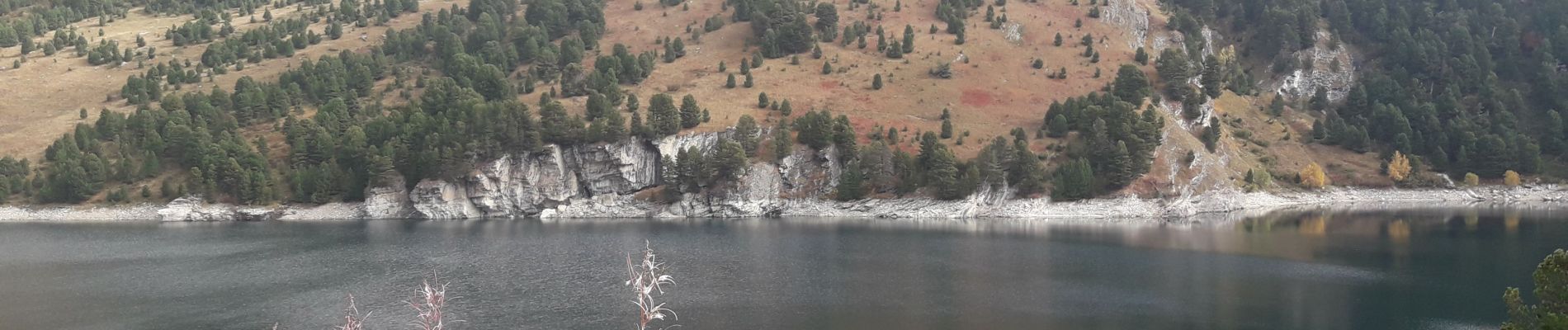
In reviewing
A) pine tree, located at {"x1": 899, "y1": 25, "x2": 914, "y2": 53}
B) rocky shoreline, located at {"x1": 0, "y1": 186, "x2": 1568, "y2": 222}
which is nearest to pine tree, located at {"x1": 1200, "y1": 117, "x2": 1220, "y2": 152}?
rocky shoreline, located at {"x1": 0, "y1": 186, "x2": 1568, "y2": 222}

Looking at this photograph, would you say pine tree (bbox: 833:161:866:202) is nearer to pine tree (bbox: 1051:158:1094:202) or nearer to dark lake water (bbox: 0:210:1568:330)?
dark lake water (bbox: 0:210:1568:330)

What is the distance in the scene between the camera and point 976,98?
12925 cm

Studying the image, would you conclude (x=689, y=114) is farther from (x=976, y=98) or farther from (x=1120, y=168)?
(x=1120, y=168)

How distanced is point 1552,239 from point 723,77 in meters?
87.0

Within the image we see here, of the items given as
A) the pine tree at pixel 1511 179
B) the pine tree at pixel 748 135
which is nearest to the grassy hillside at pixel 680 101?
the pine tree at pixel 748 135

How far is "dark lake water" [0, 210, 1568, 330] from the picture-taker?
52312 millimetres

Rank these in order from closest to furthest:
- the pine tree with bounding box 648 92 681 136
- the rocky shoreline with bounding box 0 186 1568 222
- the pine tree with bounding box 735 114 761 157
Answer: the rocky shoreline with bounding box 0 186 1568 222 < the pine tree with bounding box 735 114 761 157 < the pine tree with bounding box 648 92 681 136

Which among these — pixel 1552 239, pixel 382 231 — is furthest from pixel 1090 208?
pixel 382 231

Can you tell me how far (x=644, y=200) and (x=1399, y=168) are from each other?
285 ft

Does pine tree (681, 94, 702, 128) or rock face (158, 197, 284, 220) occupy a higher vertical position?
pine tree (681, 94, 702, 128)

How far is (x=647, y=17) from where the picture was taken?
162 metres

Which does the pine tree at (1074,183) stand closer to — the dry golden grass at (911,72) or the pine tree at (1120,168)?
the pine tree at (1120,168)

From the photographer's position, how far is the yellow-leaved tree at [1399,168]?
122312 millimetres

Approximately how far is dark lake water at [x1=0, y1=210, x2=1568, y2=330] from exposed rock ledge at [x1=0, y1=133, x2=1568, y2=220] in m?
8.42
